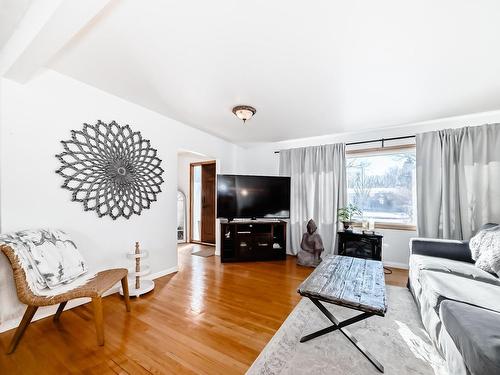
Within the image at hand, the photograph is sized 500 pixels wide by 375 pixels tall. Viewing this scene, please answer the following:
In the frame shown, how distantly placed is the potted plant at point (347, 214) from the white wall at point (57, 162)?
2.96 m

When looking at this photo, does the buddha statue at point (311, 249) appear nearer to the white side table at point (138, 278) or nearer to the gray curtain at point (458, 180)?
the gray curtain at point (458, 180)

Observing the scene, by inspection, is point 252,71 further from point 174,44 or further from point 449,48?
point 449,48

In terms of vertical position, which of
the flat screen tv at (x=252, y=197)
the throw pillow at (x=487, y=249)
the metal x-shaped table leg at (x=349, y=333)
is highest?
the flat screen tv at (x=252, y=197)

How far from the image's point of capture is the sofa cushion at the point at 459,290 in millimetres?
1406

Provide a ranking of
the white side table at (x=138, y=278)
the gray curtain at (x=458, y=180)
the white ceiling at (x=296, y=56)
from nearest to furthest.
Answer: the white ceiling at (x=296, y=56), the white side table at (x=138, y=278), the gray curtain at (x=458, y=180)

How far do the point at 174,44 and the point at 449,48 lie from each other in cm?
212

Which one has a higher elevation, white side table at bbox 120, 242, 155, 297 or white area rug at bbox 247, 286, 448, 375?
white side table at bbox 120, 242, 155, 297

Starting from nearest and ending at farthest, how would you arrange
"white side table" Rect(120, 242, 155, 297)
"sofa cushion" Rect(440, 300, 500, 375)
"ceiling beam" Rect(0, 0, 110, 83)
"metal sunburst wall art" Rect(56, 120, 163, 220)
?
"sofa cushion" Rect(440, 300, 500, 375) < "ceiling beam" Rect(0, 0, 110, 83) < "metal sunburst wall art" Rect(56, 120, 163, 220) < "white side table" Rect(120, 242, 155, 297)

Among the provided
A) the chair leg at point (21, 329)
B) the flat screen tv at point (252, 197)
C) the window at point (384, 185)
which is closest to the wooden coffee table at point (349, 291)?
the window at point (384, 185)

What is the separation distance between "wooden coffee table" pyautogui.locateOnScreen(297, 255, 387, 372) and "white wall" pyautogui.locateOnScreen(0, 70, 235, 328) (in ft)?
7.28

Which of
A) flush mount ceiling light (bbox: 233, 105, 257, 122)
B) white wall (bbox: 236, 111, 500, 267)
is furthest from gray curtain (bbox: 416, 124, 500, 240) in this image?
flush mount ceiling light (bbox: 233, 105, 257, 122)

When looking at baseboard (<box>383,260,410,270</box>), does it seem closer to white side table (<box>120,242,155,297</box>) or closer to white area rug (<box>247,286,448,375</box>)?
white area rug (<box>247,286,448,375</box>)

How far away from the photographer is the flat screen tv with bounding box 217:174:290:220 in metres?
3.79

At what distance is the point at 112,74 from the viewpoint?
6.60ft
